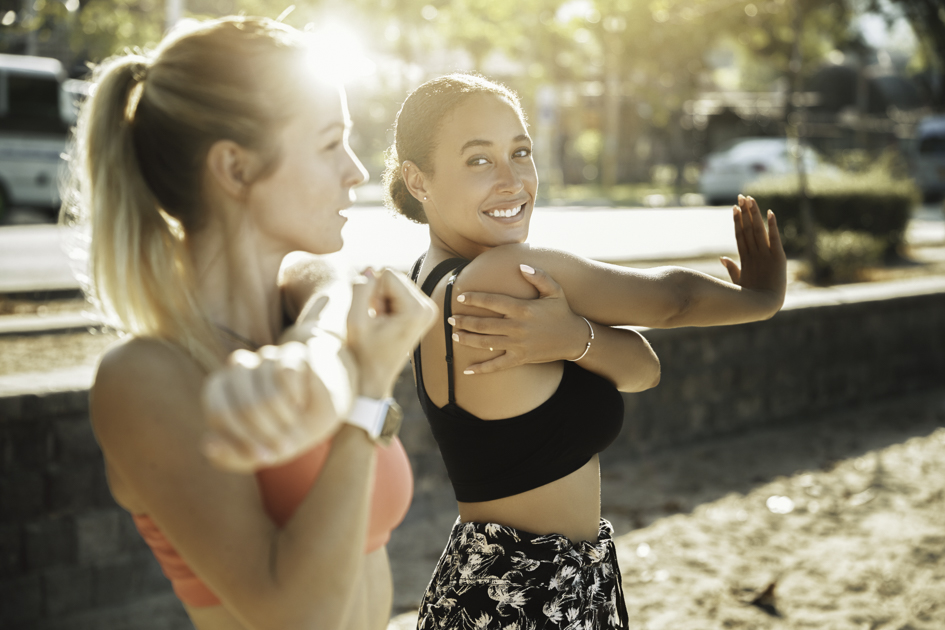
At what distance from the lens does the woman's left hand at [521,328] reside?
1801 millimetres

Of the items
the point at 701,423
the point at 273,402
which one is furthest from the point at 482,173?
Answer: the point at 701,423

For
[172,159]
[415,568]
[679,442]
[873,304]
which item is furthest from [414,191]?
[873,304]

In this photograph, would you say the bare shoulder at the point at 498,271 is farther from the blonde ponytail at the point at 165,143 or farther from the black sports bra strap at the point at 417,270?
the blonde ponytail at the point at 165,143

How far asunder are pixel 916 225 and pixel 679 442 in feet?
49.9

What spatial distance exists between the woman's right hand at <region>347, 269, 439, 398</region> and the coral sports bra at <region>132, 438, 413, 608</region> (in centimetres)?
16

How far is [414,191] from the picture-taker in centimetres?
205

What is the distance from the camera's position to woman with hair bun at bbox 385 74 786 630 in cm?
186

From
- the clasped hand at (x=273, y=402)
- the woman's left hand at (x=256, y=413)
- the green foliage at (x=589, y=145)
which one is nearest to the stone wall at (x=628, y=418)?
the clasped hand at (x=273, y=402)

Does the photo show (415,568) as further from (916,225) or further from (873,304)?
(916,225)

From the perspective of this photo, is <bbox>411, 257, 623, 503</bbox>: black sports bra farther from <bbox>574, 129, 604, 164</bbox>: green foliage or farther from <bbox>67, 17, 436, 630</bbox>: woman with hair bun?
<bbox>574, 129, 604, 164</bbox>: green foliage

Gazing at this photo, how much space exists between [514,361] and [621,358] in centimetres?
30

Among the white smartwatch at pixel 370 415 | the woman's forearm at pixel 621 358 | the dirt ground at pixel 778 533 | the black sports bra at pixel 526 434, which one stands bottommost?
the dirt ground at pixel 778 533

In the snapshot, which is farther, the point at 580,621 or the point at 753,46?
the point at 753,46

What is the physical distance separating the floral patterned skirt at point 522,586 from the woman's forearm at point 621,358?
1.28ft
